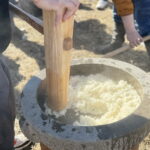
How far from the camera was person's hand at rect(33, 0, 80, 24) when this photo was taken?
136 centimetres

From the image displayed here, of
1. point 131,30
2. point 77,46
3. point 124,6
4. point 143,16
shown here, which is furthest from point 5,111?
point 77,46

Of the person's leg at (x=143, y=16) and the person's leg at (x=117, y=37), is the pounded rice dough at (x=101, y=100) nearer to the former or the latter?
the person's leg at (x=143, y=16)

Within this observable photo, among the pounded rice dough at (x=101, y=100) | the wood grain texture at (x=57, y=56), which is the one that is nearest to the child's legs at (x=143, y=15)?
the pounded rice dough at (x=101, y=100)

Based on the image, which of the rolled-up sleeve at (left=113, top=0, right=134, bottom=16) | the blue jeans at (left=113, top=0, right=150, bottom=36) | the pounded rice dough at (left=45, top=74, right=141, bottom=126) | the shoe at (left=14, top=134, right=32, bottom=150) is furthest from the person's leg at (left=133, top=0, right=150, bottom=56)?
the shoe at (left=14, top=134, right=32, bottom=150)

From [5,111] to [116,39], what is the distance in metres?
2.17

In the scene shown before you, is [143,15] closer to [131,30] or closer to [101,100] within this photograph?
[131,30]

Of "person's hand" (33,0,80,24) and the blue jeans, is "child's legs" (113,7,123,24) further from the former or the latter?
"person's hand" (33,0,80,24)

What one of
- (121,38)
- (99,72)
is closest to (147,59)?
(121,38)

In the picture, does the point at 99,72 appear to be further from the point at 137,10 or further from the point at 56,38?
the point at 137,10

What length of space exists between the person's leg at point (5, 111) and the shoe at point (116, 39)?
6.30 feet

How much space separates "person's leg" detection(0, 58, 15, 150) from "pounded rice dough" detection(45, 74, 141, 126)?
37 cm

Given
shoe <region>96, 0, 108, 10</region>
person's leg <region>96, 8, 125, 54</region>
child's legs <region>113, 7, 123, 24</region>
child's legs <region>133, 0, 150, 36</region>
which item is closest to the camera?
child's legs <region>133, 0, 150, 36</region>

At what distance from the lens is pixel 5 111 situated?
2059 millimetres

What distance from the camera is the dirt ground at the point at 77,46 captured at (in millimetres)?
3816
